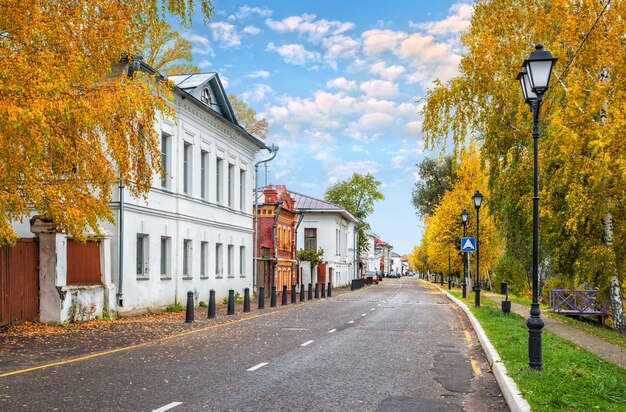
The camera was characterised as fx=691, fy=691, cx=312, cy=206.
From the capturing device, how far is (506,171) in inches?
961

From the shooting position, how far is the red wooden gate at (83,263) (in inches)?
814

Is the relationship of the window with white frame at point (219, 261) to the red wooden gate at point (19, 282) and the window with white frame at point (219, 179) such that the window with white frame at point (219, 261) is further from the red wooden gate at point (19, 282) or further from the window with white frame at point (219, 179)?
the red wooden gate at point (19, 282)

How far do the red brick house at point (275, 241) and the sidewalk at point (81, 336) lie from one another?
Answer: 21885 millimetres

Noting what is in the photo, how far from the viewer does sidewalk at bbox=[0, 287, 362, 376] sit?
13.0 meters

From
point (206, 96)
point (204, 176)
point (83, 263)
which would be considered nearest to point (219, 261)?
point (204, 176)

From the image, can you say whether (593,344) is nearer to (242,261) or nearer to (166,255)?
(166,255)

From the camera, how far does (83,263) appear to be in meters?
21.3

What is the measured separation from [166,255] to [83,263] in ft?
21.2

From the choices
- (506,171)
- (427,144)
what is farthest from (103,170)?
(506,171)

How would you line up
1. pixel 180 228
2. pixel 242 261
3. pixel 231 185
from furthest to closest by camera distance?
pixel 242 261 < pixel 231 185 < pixel 180 228

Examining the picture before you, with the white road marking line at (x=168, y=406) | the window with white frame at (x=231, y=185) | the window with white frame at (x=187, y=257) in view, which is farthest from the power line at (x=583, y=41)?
the window with white frame at (x=231, y=185)

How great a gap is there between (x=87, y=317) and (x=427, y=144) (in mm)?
12137

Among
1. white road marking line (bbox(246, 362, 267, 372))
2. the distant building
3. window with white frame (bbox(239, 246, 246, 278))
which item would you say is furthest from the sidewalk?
the distant building

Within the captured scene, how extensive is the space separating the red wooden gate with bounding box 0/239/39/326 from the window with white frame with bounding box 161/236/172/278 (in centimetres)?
844
